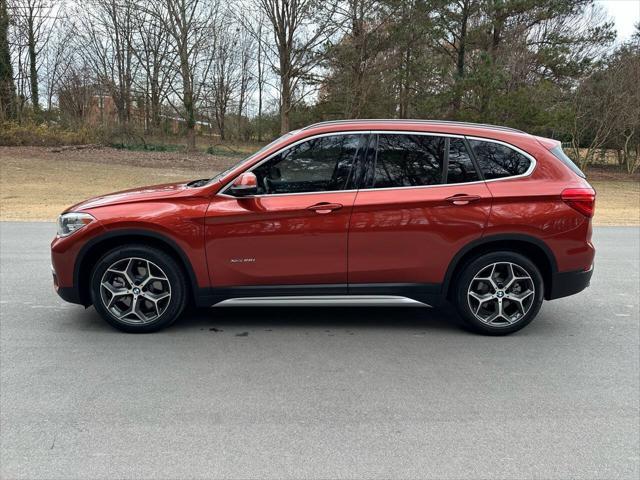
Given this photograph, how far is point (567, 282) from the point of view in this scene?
4.69 meters

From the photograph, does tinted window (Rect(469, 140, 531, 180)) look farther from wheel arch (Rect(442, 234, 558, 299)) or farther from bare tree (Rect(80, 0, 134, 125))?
bare tree (Rect(80, 0, 134, 125))

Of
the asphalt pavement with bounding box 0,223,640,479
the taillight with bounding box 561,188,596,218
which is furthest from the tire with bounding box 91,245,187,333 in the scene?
the taillight with bounding box 561,188,596,218

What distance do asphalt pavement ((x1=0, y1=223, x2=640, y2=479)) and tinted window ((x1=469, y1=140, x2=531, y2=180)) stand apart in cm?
148

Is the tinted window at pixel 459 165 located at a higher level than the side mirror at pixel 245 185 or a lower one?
higher

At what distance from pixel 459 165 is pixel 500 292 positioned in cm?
117

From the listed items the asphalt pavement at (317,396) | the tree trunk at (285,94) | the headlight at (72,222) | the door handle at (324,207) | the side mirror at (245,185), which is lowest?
the asphalt pavement at (317,396)

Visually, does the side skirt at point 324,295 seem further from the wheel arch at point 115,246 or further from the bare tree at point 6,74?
the bare tree at point 6,74

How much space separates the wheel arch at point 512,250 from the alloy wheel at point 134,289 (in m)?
2.47

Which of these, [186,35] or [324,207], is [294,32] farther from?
[324,207]

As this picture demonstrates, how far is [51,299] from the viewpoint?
18.5 ft

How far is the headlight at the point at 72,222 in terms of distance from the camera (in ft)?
14.9

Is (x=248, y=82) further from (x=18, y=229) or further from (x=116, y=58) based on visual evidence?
(x=18, y=229)

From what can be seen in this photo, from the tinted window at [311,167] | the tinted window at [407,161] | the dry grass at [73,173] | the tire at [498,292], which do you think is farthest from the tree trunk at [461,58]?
the tinted window at [311,167]

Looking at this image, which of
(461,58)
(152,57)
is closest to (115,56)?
(152,57)
